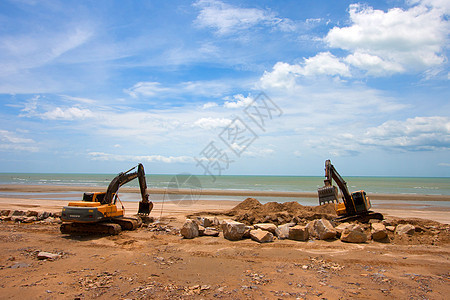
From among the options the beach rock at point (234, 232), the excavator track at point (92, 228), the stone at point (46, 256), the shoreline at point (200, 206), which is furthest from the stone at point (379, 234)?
the stone at point (46, 256)

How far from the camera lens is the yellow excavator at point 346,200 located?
13.2 metres

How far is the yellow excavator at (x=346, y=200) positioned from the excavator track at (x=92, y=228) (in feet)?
29.6

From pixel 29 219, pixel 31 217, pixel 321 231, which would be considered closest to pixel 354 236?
pixel 321 231

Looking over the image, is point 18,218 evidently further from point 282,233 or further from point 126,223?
point 282,233

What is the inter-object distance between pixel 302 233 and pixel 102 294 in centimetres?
660

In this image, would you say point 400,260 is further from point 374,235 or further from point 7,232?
point 7,232

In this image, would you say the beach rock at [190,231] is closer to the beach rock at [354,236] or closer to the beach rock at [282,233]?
the beach rock at [282,233]

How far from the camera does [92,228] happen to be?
11.4 metres

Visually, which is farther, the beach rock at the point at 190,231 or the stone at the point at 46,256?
the beach rock at the point at 190,231

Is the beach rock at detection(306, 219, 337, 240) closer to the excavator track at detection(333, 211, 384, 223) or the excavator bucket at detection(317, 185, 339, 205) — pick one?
the excavator bucket at detection(317, 185, 339, 205)

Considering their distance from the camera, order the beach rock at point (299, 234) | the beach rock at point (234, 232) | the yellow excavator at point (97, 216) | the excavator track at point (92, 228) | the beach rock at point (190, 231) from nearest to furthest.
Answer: the beach rock at point (299, 234) → the beach rock at point (234, 232) → the beach rock at point (190, 231) → the yellow excavator at point (97, 216) → the excavator track at point (92, 228)

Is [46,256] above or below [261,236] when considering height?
below

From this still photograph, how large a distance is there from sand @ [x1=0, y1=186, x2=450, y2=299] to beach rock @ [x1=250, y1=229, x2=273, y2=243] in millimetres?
263

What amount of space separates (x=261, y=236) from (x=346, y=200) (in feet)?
19.8
